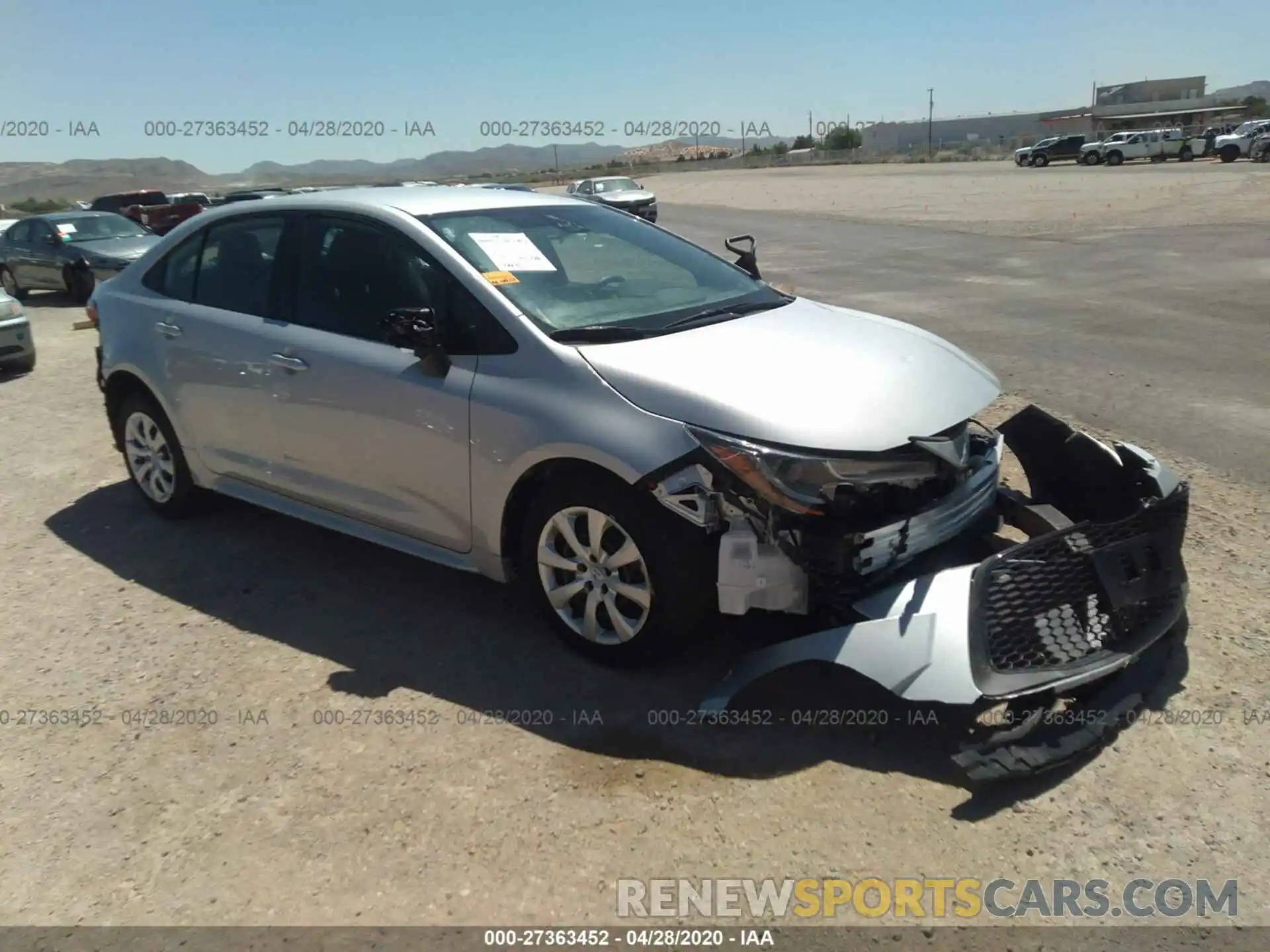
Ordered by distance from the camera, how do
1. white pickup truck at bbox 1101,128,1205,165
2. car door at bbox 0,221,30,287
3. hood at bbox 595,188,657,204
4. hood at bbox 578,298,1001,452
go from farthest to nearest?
white pickup truck at bbox 1101,128,1205,165
hood at bbox 595,188,657,204
car door at bbox 0,221,30,287
hood at bbox 578,298,1001,452

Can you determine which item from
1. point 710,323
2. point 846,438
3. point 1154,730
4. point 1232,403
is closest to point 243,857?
point 846,438

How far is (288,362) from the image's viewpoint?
4648 mm

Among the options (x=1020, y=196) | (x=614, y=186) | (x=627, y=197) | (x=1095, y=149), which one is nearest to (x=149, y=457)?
(x=627, y=197)

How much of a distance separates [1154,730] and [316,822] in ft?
9.09

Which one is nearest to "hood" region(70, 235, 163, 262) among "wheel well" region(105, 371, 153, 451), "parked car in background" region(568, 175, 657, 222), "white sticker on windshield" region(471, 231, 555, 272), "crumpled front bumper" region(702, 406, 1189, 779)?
"wheel well" region(105, 371, 153, 451)

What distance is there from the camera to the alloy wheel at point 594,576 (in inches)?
147

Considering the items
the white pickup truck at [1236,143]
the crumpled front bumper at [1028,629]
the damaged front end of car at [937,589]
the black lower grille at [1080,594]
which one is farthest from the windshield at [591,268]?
the white pickup truck at [1236,143]

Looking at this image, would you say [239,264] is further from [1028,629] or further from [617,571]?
[1028,629]

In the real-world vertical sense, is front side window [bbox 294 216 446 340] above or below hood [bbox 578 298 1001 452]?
above

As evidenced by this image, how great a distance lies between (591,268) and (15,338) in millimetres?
8380

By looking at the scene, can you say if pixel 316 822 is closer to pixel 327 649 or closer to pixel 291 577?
pixel 327 649

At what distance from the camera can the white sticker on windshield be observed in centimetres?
429

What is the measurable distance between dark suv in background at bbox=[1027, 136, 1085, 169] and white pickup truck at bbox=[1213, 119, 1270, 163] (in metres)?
8.59

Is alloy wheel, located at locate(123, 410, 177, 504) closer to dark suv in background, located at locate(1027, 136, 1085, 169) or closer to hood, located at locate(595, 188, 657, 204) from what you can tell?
hood, located at locate(595, 188, 657, 204)
